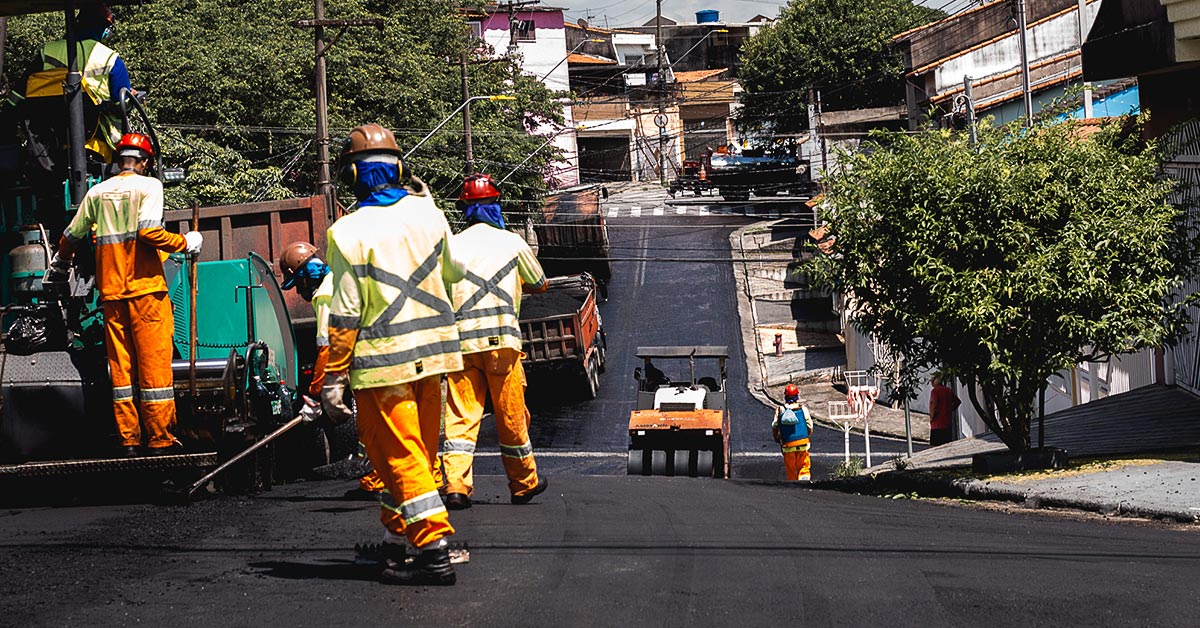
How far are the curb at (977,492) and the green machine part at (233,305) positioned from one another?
5154 millimetres

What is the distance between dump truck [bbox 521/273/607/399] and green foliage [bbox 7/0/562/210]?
6.84 m

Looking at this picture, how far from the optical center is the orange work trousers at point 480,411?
7910mm

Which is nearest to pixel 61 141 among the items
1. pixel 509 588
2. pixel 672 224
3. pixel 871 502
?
pixel 509 588

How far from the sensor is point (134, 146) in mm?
8188

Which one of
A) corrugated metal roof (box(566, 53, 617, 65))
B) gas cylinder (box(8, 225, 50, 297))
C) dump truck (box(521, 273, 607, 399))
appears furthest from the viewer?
corrugated metal roof (box(566, 53, 617, 65))

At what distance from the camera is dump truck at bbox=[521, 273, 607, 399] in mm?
27719

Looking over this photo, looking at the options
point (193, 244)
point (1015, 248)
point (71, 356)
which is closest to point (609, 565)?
point (193, 244)

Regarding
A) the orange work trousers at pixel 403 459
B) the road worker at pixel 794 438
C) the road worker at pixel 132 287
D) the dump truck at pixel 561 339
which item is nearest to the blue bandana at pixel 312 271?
the road worker at pixel 132 287

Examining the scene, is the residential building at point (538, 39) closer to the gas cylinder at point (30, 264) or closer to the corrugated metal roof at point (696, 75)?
the corrugated metal roof at point (696, 75)

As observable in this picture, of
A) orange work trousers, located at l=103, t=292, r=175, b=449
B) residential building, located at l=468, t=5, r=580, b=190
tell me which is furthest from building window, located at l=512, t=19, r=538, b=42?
orange work trousers, located at l=103, t=292, r=175, b=449

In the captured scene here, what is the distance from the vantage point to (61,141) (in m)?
8.87

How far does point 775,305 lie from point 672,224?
38.3 ft

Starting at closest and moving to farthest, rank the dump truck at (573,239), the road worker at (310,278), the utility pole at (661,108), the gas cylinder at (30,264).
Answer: the gas cylinder at (30,264), the road worker at (310,278), the dump truck at (573,239), the utility pole at (661,108)

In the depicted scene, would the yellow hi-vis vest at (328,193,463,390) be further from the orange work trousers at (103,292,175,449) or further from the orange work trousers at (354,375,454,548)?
the orange work trousers at (103,292,175,449)
